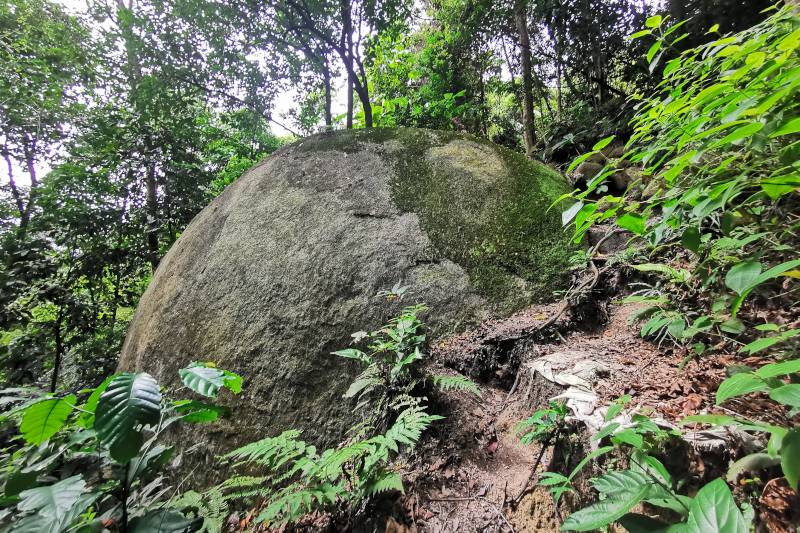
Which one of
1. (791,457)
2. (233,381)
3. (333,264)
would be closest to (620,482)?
(791,457)

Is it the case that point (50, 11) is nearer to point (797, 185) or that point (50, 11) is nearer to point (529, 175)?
point (529, 175)

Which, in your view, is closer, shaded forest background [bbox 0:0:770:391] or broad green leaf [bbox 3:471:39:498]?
broad green leaf [bbox 3:471:39:498]

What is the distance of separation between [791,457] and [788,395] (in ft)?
0.39

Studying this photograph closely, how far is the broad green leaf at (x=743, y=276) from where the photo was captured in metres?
0.88

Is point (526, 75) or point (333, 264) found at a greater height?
point (526, 75)

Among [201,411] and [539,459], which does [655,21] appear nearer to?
[539,459]

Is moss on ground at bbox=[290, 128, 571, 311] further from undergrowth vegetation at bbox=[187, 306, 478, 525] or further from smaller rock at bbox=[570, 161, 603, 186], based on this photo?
undergrowth vegetation at bbox=[187, 306, 478, 525]

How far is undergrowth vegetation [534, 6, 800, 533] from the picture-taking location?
2.51 feet

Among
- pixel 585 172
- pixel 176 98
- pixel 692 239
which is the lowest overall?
pixel 692 239

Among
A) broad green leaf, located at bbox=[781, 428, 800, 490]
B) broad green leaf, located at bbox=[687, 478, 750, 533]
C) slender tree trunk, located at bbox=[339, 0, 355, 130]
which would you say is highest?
slender tree trunk, located at bbox=[339, 0, 355, 130]

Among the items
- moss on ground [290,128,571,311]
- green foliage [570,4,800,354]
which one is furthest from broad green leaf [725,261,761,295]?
moss on ground [290,128,571,311]

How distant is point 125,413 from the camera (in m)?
0.94

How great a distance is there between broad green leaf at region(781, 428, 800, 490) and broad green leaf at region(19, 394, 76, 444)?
6.09 ft

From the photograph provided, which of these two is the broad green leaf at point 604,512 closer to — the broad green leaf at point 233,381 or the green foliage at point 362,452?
the green foliage at point 362,452
